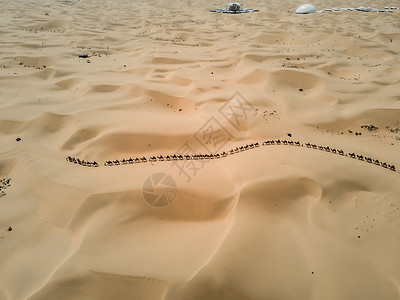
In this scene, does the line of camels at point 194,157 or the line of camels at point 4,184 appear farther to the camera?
the line of camels at point 194,157

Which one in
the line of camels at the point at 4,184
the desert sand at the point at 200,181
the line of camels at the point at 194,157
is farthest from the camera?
the line of camels at the point at 194,157

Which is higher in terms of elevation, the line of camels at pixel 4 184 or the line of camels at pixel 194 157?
the line of camels at pixel 4 184

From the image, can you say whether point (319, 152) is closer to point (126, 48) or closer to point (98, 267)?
point (98, 267)

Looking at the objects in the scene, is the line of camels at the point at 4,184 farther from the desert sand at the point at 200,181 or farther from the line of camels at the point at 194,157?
the line of camels at the point at 194,157

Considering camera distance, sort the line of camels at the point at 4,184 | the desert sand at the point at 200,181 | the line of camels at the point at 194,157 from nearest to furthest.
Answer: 1. the desert sand at the point at 200,181
2. the line of camels at the point at 4,184
3. the line of camels at the point at 194,157

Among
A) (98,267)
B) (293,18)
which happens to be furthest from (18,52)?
(293,18)

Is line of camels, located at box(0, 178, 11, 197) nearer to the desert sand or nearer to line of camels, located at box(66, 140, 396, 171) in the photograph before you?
the desert sand

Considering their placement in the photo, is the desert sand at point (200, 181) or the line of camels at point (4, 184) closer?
the desert sand at point (200, 181)

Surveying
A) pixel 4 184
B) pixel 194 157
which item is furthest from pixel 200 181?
pixel 4 184

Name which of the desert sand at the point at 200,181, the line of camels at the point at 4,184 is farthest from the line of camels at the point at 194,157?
the line of camels at the point at 4,184
